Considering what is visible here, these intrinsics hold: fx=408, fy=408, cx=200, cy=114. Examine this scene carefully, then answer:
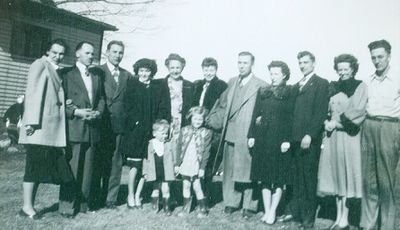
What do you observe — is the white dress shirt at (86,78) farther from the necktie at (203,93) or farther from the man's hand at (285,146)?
the man's hand at (285,146)

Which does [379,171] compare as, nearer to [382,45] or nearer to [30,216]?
[382,45]

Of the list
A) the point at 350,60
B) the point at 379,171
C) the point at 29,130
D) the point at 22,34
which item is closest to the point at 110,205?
the point at 29,130

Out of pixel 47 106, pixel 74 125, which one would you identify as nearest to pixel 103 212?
pixel 74 125

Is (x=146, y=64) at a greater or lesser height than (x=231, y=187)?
greater

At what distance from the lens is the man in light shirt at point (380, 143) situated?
3.47 metres

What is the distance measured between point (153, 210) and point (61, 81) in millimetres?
1598

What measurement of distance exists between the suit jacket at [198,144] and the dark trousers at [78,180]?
880 mm

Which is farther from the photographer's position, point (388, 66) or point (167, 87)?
point (167, 87)

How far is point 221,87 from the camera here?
15.5ft

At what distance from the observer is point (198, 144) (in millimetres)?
4238

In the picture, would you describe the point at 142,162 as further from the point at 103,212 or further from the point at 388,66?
the point at 388,66

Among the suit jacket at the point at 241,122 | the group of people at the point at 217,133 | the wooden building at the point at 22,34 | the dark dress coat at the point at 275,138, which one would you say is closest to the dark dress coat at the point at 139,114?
the group of people at the point at 217,133

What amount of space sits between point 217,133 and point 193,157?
42cm

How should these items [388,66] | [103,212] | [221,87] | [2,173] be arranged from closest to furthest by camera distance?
[388,66] < [103,212] < [221,87] < [2,173]
